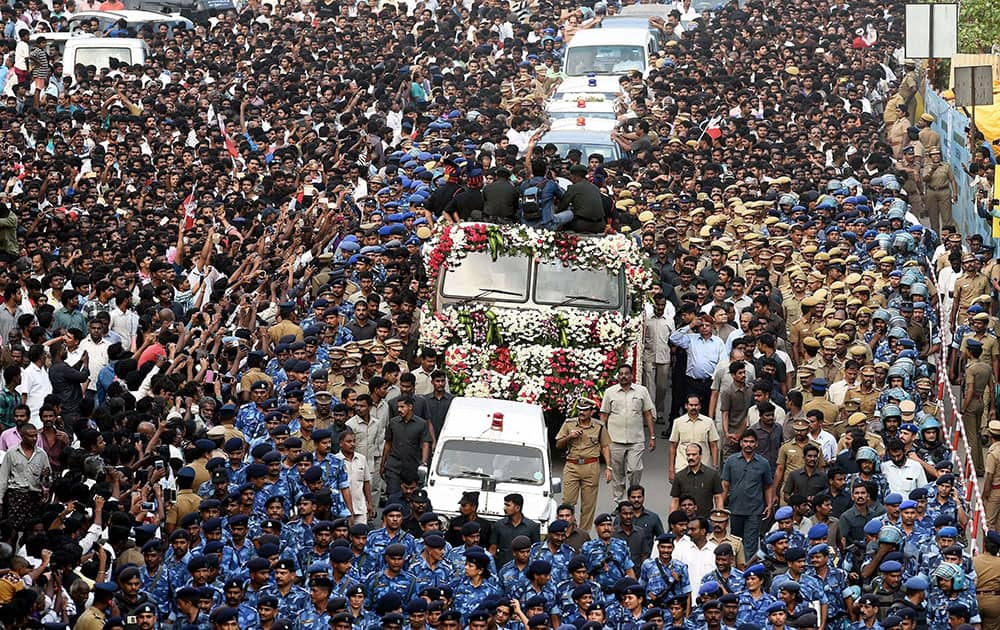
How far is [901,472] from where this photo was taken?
20359 millimetres

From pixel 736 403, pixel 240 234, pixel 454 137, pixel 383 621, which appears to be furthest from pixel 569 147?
pixel 383 621

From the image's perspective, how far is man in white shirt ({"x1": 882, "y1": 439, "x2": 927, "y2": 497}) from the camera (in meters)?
20.3

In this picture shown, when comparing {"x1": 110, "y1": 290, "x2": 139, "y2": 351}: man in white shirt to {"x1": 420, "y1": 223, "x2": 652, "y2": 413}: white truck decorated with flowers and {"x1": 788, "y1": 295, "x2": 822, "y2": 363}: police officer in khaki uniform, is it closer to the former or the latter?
{"x1": 420, "y1": 223, "x2": 652, "y2": 413}: white truck decorated with flowers

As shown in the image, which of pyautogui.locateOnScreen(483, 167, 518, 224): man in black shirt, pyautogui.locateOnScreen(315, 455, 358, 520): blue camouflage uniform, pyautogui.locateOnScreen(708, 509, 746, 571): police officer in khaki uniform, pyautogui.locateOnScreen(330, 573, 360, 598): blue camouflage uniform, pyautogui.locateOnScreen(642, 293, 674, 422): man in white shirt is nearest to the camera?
pyautogui.locateOnScreen(330, 573, 360, 598): blue camouflage uniform

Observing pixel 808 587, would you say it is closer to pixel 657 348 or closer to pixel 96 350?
pixel 657 348

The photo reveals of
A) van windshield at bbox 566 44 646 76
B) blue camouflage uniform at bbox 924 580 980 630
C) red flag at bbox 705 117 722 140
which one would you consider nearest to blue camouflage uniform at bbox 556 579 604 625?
blue camouflage uniform at bbox 924 580 980 630

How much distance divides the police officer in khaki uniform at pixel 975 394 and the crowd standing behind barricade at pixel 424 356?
0.03 m

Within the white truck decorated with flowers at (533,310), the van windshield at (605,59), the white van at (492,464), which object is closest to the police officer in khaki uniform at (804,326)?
the white truck decorated with flowers at (533,310)

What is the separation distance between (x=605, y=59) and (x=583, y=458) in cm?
1857

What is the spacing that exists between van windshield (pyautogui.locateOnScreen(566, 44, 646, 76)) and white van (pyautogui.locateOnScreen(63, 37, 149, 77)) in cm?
761

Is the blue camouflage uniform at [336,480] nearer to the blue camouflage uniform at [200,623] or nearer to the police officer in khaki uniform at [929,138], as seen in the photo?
the blue camouflage uniform at [200,623]

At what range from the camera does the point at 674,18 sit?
45062 millimetres

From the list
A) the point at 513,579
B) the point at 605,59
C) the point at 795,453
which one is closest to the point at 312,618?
the point at 513,579

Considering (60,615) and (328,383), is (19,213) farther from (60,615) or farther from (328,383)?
(60,615)
